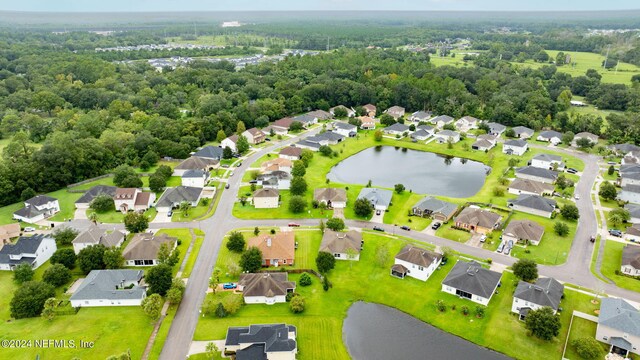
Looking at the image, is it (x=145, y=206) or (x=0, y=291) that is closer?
(x=0, y=291)

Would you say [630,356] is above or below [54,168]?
below

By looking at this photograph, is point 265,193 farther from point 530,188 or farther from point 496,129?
point 496,129

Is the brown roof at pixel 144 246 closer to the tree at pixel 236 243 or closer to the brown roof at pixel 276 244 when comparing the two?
the tree at pixel 236 243

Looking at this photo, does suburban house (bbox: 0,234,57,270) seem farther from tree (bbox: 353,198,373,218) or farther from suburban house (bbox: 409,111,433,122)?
suburban house (bbox: 409,111,433,122)

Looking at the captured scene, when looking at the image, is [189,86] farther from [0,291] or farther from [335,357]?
[335,357]

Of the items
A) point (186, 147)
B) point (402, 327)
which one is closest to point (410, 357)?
point (402, 327)
